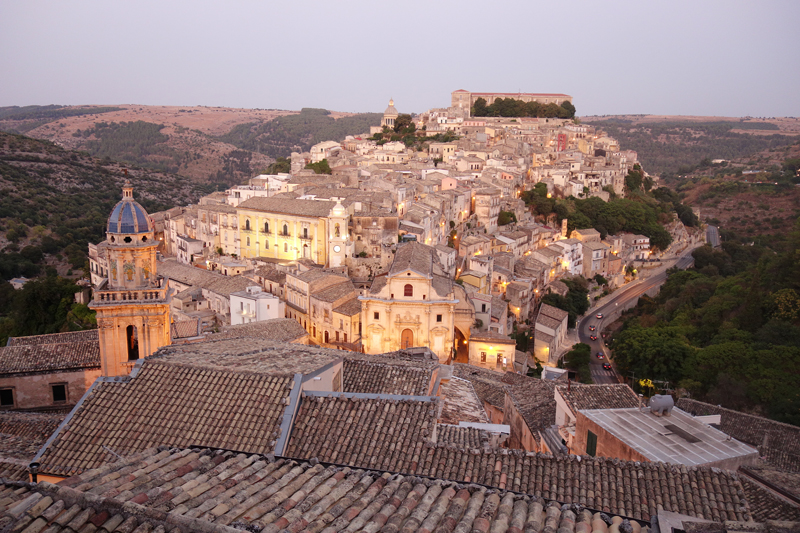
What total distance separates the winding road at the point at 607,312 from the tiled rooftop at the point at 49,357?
2991cm

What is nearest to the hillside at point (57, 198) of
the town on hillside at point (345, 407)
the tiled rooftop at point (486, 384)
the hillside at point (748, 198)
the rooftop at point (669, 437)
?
the town on hillside at point (345, 407)

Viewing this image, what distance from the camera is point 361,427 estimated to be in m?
9.43

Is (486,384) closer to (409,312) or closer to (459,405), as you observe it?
(459,405)

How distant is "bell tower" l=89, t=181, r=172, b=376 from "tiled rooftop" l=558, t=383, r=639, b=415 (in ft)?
38.1

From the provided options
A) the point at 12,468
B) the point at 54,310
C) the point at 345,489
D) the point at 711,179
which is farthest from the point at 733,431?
the point at 711,179

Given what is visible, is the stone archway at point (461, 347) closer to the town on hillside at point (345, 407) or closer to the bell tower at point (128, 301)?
the town on hillside at point (345, 407)

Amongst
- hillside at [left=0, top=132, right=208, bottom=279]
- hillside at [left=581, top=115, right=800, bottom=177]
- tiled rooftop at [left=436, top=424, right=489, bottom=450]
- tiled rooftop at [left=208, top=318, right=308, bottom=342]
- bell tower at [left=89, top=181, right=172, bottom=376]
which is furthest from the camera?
hillside at [left=581, top=115, right=800, bottom=177]

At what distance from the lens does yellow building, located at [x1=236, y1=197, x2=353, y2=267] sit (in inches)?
1567

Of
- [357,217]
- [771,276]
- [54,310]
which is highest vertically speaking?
[357,217]

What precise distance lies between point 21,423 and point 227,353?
6071mm

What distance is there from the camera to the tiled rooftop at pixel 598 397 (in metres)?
16.1

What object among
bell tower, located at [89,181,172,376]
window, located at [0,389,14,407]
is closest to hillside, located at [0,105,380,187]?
window, located at [0,389,14,407]

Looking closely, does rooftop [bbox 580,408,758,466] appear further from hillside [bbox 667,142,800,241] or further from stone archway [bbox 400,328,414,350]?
hillside [bbox 667,142,800,241]

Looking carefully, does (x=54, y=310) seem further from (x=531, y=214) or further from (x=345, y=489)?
(x=531, y=214)
